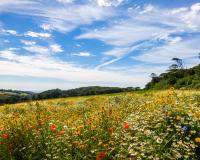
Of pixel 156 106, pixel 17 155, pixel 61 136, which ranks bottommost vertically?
pixel 17 155

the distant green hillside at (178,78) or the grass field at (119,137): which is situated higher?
the distant green hillside at (178,78)

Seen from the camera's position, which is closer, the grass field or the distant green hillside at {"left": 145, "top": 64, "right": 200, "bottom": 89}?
the grass field

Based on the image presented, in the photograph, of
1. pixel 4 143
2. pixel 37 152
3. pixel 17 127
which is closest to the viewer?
pixel 37 152

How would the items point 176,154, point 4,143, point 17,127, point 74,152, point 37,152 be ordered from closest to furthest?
point 176,154 < point 74,152 < point 37,152 < point 4,143 < point 17,127

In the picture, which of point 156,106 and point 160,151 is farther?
point 156,106

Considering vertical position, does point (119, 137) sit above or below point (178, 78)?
below

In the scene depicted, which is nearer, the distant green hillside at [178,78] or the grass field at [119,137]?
the grass field at [119,137]

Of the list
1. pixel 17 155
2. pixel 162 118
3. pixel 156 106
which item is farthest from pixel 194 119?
pixel 17 155

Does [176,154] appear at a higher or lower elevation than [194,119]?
lower

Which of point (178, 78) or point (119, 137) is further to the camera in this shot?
point (178, 78)

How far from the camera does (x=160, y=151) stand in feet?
23.4

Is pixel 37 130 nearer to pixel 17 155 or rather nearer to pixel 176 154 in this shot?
pixel 17 155

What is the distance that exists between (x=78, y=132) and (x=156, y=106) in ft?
8.18

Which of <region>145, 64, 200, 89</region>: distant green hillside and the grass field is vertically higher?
<region>145, 64, 200, 89</region>: distant green hillside
